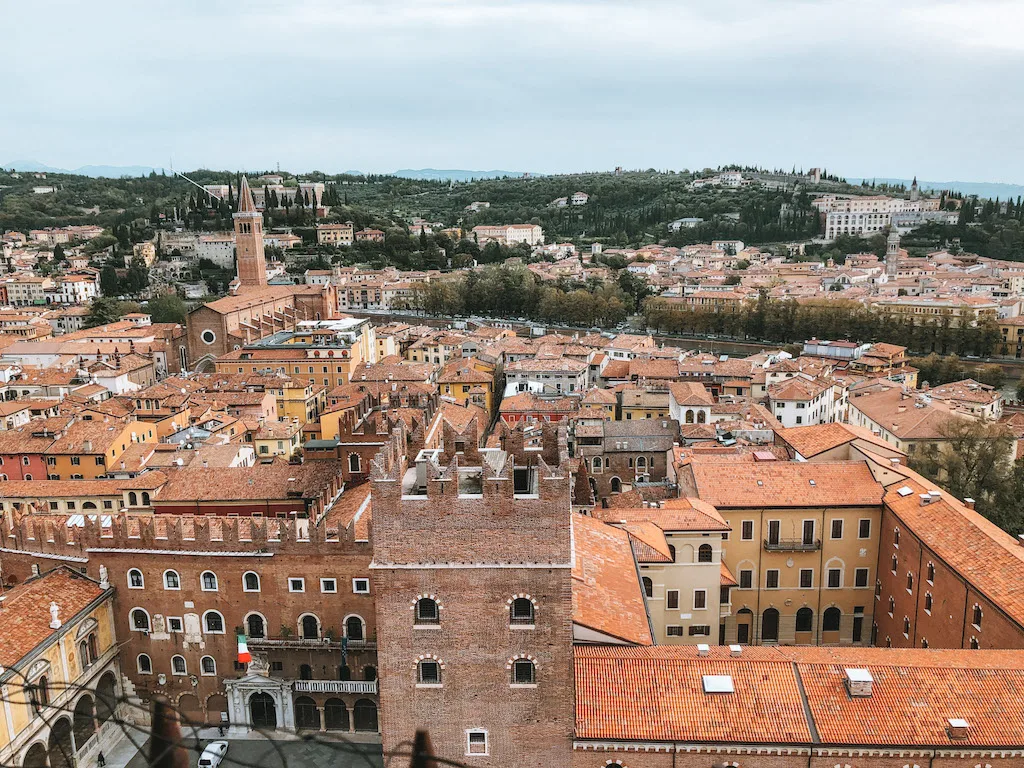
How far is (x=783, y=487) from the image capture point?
30.1 m

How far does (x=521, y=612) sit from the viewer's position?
54.7ft

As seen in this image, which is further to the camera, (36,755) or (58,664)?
(58,664)

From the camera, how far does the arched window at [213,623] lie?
87.9 ft

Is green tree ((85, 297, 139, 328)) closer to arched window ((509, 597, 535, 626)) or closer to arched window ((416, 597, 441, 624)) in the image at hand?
arched window ((416, 597, 441, 624))

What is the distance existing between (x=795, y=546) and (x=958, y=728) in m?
13.6

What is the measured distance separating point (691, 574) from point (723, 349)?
240 ft

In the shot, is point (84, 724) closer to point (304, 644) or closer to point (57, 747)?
point (57, 747)

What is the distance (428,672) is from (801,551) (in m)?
17.5

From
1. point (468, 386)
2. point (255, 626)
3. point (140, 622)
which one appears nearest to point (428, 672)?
point (255, 626)

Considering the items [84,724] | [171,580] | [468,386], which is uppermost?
[171,580]

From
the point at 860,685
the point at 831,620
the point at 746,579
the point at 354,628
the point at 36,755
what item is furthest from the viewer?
the point at 831,620

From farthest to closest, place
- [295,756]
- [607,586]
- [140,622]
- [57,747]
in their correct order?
[140,622] → [295,756] → [57,747] → [607,586]

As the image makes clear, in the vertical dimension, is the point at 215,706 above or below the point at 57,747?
below

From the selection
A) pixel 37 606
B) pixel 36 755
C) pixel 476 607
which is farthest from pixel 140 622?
pixel 476 607
